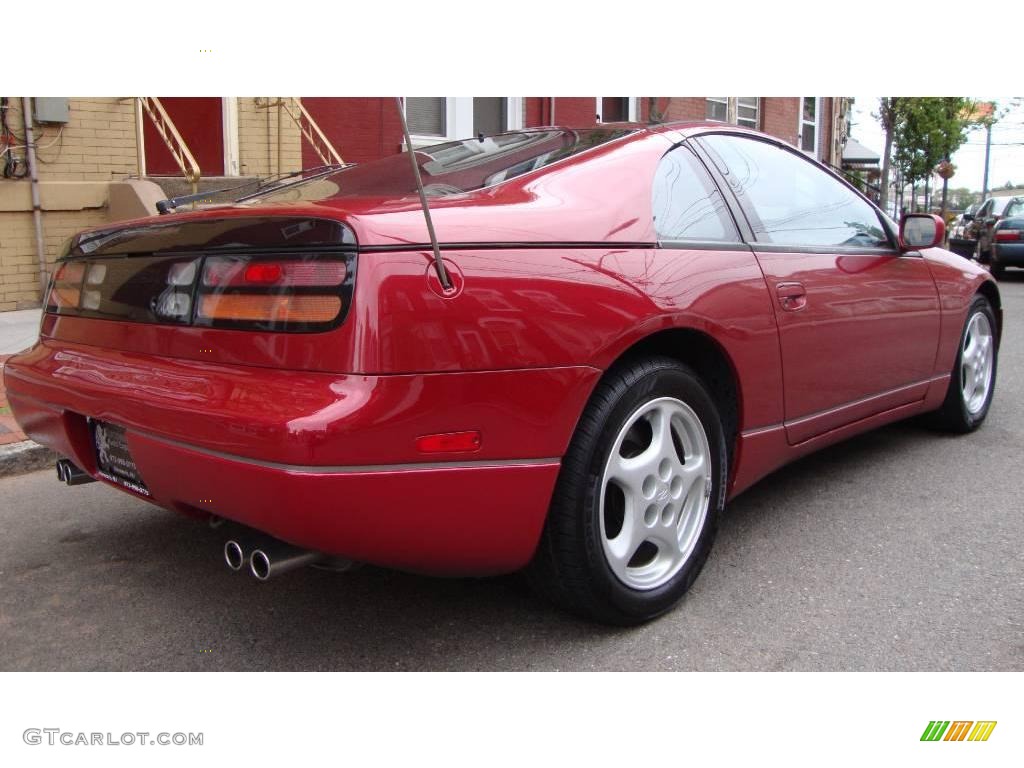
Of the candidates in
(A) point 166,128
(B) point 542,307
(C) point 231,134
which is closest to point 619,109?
(C) point 231,134

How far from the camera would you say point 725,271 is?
9.43ft

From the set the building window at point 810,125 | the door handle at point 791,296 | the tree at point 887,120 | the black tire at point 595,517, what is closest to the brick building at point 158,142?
the door handle at point 791,296

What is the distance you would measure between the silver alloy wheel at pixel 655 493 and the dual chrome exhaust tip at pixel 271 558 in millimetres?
736

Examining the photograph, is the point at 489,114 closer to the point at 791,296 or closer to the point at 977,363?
the point at 977,363

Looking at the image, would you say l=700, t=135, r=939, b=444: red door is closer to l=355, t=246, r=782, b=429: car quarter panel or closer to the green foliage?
l=355, t=246, r=782, b=429: car quarter panel

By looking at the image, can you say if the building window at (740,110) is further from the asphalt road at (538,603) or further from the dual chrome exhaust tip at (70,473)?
the dual chrome exhaust tip at (70,473)

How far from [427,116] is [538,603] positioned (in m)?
9.22

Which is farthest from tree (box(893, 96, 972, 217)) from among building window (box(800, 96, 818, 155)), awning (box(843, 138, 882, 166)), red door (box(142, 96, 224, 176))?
red door (box(142, 96, 224, 176))

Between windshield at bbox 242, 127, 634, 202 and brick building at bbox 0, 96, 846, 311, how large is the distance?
3.82m

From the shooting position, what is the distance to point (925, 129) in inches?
892

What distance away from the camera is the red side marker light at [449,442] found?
6.95 feet

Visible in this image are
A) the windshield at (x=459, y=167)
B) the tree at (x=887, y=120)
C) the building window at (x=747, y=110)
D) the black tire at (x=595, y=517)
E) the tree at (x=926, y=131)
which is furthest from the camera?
the tree at (x=926, y=131)
